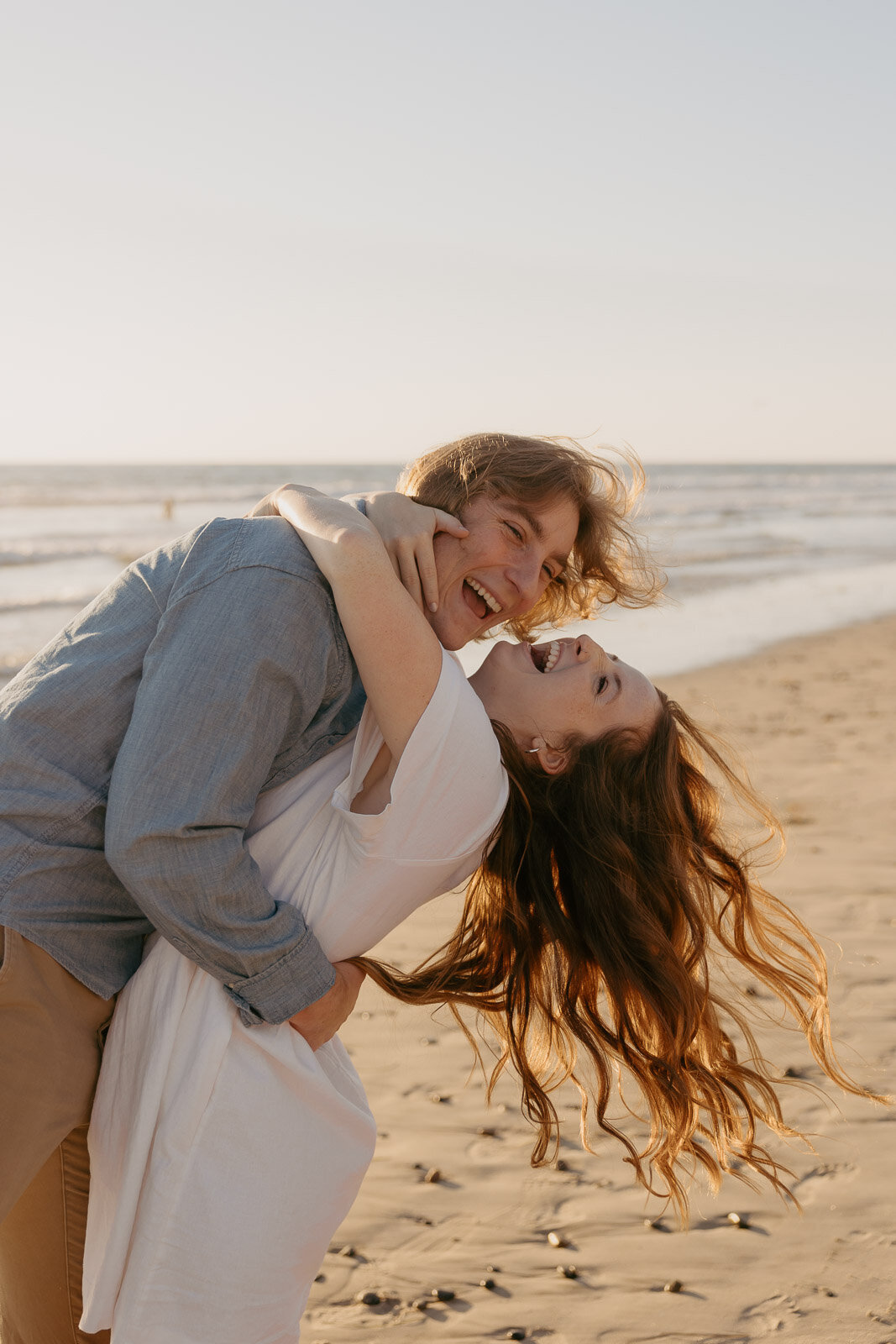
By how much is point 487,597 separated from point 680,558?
1958cm

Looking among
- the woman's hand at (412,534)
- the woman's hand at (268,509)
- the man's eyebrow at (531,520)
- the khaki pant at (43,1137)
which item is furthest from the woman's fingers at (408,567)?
the khaki pant at (43,1137)

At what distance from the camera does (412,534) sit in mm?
2539

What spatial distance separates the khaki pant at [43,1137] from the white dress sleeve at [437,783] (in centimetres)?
65

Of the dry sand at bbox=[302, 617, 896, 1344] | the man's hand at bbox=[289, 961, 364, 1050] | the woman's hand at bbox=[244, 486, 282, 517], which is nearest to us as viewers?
the man's hand at bbox=[289, 961, 364, 1050]

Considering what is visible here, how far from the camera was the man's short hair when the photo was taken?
280 cm

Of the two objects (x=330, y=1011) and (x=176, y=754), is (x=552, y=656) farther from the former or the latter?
(x=176, y=754)

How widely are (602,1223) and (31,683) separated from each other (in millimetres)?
2441

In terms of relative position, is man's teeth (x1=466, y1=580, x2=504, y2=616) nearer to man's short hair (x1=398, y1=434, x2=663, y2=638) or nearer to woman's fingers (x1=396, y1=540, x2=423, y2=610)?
man's short hair (x1=398, y1=434, x2=663, y2=638)

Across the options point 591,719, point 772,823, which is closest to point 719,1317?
point 772,823

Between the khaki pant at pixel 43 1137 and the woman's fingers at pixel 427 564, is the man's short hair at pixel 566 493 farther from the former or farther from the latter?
the khaki pant at pixel 43 1137

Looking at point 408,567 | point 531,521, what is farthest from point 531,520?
point 408,567

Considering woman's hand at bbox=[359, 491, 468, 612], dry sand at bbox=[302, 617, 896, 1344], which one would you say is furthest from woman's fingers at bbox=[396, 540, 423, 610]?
dry sand at bbox=[302, 617, 896, 1344]

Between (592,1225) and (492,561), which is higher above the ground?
(492,561)

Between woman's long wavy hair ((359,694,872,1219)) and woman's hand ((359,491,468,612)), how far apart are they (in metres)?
0.46
